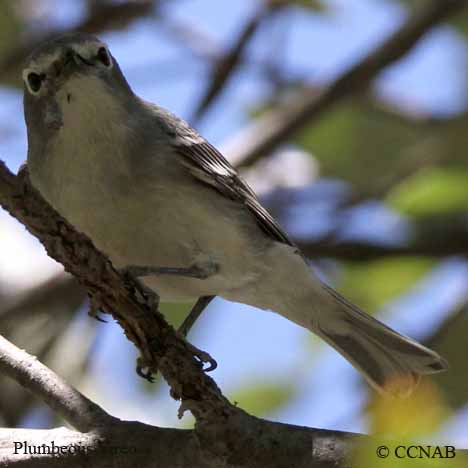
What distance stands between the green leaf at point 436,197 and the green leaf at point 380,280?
0.47 m

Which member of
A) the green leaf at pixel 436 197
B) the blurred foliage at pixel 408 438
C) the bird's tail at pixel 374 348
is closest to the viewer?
the blurred foliage at pixel 408 438

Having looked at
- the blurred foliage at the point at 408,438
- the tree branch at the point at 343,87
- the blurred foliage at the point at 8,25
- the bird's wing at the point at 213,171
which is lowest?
the blurred foliage at the point at 408,438

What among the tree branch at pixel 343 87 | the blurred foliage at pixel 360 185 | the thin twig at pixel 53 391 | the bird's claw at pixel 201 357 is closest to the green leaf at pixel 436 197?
the blurred foliage at pixel 360 185

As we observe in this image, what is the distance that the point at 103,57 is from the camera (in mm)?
4262

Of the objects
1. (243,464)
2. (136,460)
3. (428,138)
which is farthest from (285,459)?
(428,138)

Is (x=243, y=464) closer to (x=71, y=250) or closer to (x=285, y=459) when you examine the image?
(x=285, y=459)

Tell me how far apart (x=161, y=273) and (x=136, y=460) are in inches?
39.5

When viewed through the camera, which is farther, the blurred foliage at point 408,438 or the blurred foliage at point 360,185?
the blurred foliage at point 360,185

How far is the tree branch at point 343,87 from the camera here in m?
5.71

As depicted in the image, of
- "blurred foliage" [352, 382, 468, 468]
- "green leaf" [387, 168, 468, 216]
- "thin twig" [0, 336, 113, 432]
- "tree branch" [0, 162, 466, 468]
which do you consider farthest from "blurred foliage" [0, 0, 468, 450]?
"blurred foliage" [352, 382, 468, 468]

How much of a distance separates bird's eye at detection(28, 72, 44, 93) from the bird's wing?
2.20 ft

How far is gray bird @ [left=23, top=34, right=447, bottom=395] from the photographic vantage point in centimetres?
401

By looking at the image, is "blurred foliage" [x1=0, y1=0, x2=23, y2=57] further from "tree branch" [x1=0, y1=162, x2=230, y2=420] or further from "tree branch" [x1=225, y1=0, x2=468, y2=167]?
"tree branch" [x1=0, y1=162, x2=230, y2=420]

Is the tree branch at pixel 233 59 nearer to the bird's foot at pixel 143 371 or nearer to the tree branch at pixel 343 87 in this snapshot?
the tree branch at pixel 343 87
